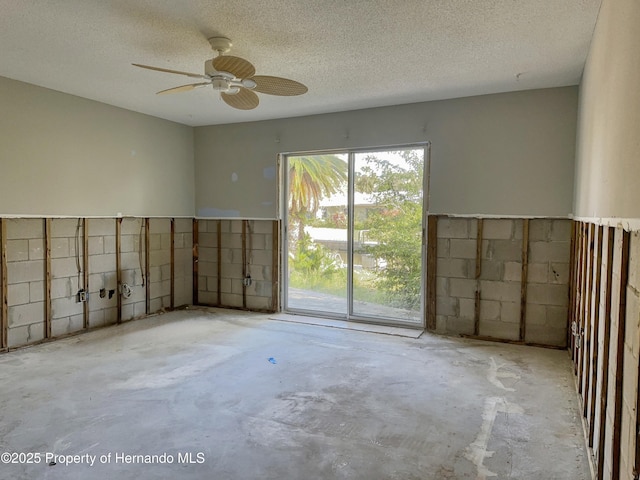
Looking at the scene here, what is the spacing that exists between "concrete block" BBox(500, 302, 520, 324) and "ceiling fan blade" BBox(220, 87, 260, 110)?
3512 millimetres

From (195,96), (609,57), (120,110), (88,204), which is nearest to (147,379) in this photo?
(88,204)

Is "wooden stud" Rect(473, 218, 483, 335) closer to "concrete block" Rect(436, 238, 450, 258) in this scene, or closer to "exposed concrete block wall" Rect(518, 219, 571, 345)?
"concrete block" Rect(436, 238, 450, 258)

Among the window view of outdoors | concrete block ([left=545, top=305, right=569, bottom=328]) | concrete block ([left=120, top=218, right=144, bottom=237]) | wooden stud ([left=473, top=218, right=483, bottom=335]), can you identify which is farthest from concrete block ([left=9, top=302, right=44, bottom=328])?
concrete block ([left=545, top=305, right=569, bottom=328])

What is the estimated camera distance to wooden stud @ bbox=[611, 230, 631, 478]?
65.1 inches

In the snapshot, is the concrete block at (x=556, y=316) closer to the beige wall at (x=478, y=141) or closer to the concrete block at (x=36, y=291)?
the beige wall at (x=478, y=141)

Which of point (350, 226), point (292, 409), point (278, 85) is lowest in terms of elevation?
point (292, 409)

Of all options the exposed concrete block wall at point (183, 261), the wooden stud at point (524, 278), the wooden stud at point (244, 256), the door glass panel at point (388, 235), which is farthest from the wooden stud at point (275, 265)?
the wooden stud at point (524, 278)

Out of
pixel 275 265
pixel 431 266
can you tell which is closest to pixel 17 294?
pixel 275 265

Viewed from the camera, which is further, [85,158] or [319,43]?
[85,158]

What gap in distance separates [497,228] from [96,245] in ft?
16.0

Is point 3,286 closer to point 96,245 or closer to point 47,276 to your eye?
point 47,276

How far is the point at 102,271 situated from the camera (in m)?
5.31

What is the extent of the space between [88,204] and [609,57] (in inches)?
208

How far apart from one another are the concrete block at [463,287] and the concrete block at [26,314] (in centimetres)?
474
